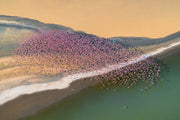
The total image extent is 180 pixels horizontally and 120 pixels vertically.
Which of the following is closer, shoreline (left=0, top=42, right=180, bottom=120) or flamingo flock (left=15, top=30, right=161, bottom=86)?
shoreline (left=0, top=42, right=180, bottom=120)

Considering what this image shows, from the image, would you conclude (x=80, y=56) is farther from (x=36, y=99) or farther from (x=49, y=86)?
(x=36, y=99)

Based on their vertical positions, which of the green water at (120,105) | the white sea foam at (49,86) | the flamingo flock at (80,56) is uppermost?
the flamingo flock at (80,56)

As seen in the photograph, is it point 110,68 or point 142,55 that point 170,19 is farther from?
point 110,68

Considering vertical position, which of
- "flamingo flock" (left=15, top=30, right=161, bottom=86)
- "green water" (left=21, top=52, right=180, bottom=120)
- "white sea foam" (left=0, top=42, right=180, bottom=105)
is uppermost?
"flamingo flock" (left=15, top=30, right=161, bottom=86)

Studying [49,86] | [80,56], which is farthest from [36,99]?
[80,56]

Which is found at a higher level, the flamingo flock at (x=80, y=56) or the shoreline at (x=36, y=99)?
the flamingo flock at (x=80, y=56)

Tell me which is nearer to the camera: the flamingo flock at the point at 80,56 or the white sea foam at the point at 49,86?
the white sea foam at the point at 49,86

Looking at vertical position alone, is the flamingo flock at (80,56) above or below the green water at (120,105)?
above

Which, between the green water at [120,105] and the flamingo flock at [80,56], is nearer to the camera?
the green water at [120,105]

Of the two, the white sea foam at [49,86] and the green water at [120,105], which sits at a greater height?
the white sea foam at [49,86]


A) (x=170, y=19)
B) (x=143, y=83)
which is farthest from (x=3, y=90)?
(x=170, y=19)
